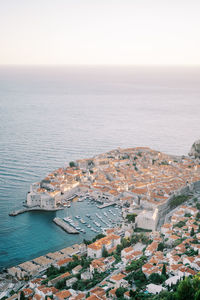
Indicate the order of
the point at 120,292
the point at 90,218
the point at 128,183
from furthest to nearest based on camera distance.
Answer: the point at 128,183 → the point at 90,218 → the point at 120,292

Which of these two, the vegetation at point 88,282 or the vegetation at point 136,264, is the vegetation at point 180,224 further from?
the vegetation at point 88,282

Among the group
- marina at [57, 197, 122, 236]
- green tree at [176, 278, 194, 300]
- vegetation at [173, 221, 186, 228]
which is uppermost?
green tree at [176, 278, 194, 300]

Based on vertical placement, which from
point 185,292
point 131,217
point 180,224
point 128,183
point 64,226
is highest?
point 185,292

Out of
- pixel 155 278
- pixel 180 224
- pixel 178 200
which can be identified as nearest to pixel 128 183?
pixel 178 200

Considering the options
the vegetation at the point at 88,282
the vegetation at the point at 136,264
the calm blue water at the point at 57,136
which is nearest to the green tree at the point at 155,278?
the vegetation at the point at 136,264

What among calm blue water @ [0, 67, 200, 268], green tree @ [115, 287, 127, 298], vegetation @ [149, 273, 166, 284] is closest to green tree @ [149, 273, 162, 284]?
vegetation @ [149, 273, 166, 284]

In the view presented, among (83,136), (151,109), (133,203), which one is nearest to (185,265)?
(133,203)

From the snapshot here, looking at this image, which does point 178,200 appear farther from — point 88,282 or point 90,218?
point 88,282

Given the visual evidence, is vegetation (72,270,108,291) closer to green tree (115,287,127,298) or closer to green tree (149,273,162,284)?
green tree (115,287,127,298)
